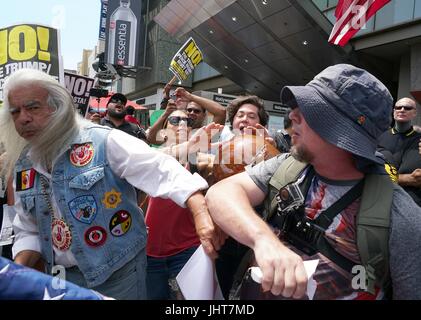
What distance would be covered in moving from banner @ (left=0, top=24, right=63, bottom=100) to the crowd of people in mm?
1252

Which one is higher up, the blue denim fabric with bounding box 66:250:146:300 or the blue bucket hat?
the blue bucket hat

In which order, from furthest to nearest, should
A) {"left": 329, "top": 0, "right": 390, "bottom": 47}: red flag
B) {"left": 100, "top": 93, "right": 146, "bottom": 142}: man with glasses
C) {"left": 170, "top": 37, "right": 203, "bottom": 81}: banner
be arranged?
{"left": 170, "top": 37, "right": 203, "bottom": 81}: banner < {"left": 100, "top": 93, "right": 146, "bottom": 142}: man with glasses < {"left": 329, "top": 0, "right": 390, "bottom": 47}: red flag

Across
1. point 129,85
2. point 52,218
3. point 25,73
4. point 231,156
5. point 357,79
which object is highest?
point 357,79

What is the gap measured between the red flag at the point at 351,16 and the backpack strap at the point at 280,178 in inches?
171

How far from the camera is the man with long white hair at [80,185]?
1575 mm

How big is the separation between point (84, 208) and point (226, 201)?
0.72 meters

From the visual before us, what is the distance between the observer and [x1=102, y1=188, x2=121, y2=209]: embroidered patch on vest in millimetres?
1614

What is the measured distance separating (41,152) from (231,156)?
3.12 feet

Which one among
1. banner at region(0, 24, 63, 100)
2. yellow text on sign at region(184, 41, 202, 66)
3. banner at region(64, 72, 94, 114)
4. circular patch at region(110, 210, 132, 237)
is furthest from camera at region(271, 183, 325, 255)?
yellow text on sign at region(184, 41, 202, 66)

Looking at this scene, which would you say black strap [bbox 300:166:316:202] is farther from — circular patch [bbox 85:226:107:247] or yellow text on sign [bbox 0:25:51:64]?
yellow text on sign [bbox 0:25:51:64]

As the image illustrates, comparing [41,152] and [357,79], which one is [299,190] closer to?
[357,79]

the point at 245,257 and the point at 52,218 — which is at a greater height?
the point at 245,257

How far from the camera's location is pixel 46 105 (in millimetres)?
1650
